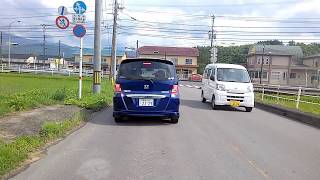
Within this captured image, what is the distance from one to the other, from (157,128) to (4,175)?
5.44m

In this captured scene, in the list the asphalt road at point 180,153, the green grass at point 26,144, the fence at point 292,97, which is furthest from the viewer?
the fence at point 292,97

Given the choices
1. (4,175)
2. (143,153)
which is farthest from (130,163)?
(4,175)

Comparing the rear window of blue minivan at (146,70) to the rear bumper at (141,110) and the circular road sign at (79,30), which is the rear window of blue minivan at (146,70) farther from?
the circular road sign at (79,30)

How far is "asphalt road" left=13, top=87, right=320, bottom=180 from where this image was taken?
611 cm

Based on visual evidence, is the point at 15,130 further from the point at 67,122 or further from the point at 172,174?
the point at 172,174

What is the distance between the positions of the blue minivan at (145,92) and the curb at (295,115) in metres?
4.73

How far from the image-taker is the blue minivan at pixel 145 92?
11180 mm

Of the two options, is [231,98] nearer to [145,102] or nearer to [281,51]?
[145,102]

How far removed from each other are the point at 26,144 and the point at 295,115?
10400mm

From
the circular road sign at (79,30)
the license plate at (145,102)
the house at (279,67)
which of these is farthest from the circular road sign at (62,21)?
the house at (279,67)

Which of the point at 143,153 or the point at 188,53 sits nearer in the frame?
the point at 143,153

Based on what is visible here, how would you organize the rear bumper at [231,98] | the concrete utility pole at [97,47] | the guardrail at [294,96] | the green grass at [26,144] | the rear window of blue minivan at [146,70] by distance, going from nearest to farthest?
the green grass at [26,144]
the rear window of blue minivan at [146,70]
the rear bumper at [231,98]
the guardrail at [294,96]
the concrete utility pole at [97,47]

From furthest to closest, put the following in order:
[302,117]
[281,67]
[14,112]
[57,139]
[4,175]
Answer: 1. [281,67]
2. [302,117]
3. [14,112]
4. [57,139]
5. [4,175]

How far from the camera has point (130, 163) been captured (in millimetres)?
6688
